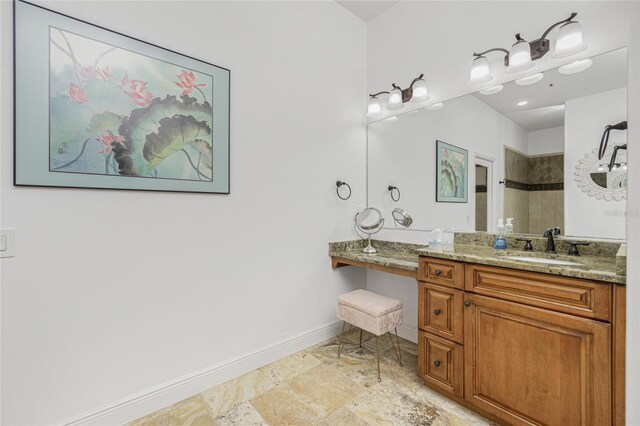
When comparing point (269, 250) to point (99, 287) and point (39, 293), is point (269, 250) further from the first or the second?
point (39, 293)

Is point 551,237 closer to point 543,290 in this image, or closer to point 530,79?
point 543,290

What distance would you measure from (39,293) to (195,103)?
1318 millimetres

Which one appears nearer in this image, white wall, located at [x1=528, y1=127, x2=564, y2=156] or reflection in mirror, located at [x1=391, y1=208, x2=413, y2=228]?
white wall, located at [x1=528, y1=127, x2=564, y2=156]

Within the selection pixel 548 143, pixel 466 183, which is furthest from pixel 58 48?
pixel 548 143

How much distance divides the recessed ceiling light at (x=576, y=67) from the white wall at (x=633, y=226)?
25.4 inches

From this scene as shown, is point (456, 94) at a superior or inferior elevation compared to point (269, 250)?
superior

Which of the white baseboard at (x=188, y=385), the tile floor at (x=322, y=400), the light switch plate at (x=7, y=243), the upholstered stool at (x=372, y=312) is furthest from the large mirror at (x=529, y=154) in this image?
the light switch plate at (x=7, y=243)

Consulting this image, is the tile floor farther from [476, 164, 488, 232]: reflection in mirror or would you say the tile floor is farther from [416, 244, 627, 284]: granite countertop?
[476, 164, 488, 232]: reflection in mirror

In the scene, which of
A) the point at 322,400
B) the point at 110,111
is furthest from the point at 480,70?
the point at 322,400

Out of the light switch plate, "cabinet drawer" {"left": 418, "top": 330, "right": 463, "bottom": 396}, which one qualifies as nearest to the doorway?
"cabinet drawer" {"left": 418, "top": 330, "right": 463, "bottom": 396}

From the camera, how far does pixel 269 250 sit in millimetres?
2219

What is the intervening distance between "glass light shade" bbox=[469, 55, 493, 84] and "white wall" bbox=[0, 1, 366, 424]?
1.09 metres

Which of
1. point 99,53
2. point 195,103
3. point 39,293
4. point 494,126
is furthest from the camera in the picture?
point 494,126

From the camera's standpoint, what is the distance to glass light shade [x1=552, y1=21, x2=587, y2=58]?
5.33 feet
